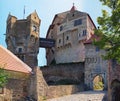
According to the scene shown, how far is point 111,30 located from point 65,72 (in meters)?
32.0

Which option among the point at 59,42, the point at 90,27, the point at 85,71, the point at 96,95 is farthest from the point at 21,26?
the point at 96,95

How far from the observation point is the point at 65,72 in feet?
170

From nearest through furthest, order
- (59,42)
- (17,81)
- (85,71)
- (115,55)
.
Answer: (115,55)
(17,81)
(85,71)
(59,42)

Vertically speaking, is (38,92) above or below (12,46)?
below

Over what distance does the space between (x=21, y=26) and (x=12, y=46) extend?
433 centimetres

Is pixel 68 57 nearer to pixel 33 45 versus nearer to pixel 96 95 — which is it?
pixel 33 45

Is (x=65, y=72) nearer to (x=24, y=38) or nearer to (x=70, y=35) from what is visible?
(x=70, y=35)

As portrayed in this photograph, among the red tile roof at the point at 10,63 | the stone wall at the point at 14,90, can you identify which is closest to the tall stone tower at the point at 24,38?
the red tile roof at the point at 10,63

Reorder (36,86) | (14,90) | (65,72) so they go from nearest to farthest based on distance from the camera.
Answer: (14,90), (36,86), (65,72)

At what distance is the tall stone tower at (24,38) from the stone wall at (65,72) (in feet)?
19.0

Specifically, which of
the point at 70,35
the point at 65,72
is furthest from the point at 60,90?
the point at 70,35

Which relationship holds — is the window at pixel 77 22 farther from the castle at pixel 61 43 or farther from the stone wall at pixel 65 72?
the stone wall at pixel 65 72

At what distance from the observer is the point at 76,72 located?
50938mm

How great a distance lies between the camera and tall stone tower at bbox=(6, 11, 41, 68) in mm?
58312
